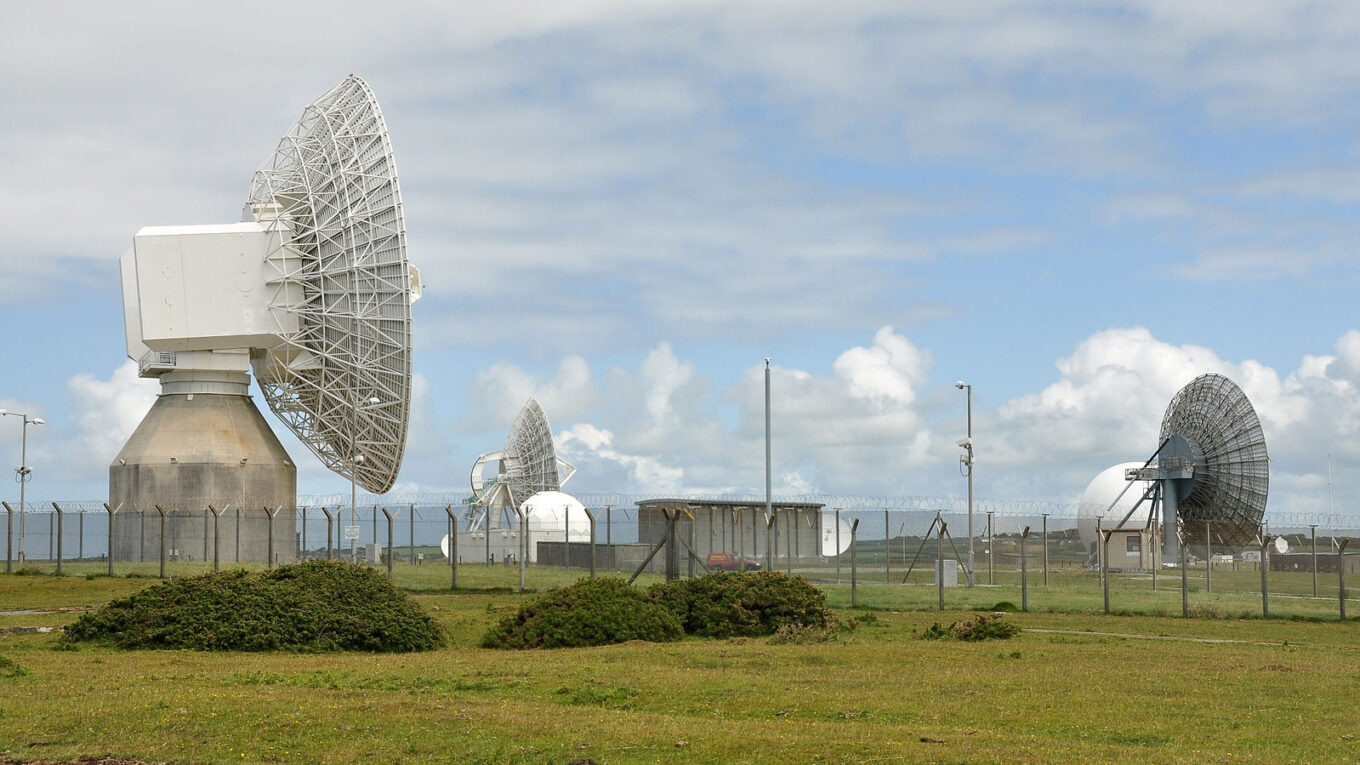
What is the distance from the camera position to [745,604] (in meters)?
A: 23.5

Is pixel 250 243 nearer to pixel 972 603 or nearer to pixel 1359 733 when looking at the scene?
pixel 972 603

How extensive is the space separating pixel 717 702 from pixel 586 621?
8.16 m

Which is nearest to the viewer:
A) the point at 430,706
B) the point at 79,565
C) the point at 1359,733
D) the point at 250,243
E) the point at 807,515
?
the point at 1359,733

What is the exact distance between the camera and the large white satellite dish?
2034 inches

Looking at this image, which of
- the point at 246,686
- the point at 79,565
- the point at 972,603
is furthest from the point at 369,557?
the point at 246,686

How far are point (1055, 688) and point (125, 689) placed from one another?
33.4 feet

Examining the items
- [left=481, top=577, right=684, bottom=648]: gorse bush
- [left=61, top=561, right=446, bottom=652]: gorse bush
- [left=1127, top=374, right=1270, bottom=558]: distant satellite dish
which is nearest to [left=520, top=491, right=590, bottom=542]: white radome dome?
[left=1127, top=374, right=1270, bottom=558]: distant satellite dish

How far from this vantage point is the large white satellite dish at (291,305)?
51656 mm

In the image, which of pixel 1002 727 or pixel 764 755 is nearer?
pixel 764 755

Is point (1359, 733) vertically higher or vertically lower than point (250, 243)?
lower

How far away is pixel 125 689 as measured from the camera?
14719 millimetres

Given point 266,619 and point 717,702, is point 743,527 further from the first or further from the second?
point 717,702

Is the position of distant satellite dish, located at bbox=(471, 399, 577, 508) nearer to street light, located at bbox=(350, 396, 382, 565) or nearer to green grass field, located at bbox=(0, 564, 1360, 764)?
street light, located at bbox=(350, 396, 382, 565)

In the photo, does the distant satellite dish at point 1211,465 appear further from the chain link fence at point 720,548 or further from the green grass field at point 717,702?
the green grass field at point 717,702
